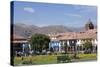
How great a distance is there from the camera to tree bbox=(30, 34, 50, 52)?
282 centimetres

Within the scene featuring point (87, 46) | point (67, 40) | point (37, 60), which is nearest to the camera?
point (37, 60)

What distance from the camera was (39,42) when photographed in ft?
9.34

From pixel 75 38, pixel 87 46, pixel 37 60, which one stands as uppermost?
pixel 75 38

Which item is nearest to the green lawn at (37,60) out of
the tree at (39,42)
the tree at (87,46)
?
the tree at (39,42)

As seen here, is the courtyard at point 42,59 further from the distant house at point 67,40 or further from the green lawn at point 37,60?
the distant house at point 67,40

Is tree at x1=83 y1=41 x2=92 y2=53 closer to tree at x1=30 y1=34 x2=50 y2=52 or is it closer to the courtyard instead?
the courtyard

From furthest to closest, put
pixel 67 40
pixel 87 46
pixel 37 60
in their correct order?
1. pixel 87 46
2. pixel 67 40
3. pixel 37 60

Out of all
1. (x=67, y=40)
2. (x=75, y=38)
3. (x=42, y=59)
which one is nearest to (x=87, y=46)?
(x=75, y=38)

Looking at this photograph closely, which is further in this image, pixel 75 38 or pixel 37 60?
pixel 75 38

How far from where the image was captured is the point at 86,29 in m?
3.10

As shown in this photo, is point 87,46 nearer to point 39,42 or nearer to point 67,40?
point 67,40

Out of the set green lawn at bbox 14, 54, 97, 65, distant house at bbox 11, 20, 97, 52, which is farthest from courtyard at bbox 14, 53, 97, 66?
distant house at bbox 11, 20, 97, 52
